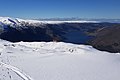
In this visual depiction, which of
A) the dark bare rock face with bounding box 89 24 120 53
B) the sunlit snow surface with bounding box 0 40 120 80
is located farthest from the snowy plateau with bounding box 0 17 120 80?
the dark bare rock face with bounding box 89 24 120 53

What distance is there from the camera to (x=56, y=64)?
20719mm

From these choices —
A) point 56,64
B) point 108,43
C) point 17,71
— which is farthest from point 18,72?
point 108,43

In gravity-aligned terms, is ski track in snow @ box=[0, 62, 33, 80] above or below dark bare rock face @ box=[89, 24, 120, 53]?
above

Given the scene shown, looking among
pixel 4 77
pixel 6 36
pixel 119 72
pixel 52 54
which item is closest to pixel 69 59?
pixel 52 54

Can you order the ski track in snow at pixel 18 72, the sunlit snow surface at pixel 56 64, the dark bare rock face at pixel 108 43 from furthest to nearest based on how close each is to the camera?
the dark bare rock face at pixel 108 43 → the sunlit snow surface at pixel 56 64 → the ski track in snow at pixel 18 72

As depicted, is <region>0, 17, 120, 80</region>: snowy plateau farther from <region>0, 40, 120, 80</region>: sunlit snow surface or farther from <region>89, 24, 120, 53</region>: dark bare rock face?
<region>89, 24, 120, 53</region>: dark bare rock face

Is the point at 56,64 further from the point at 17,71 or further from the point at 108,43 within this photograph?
the point at 108,43

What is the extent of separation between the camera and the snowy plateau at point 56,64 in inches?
692

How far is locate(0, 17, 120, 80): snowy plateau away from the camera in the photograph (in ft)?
57.7

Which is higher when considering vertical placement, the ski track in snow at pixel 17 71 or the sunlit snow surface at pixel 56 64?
the ski track in snow at pixel 17 71

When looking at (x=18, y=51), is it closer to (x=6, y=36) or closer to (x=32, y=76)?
(x=32, y=76)

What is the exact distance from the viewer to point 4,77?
1655cm

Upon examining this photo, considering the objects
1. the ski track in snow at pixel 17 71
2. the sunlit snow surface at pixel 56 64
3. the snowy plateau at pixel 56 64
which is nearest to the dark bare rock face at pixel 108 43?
the sunlit snow surface at pixel 56 64

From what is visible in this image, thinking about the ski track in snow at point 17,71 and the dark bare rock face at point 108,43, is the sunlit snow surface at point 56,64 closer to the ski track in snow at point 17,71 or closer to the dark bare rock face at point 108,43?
the ski track in snow at point 17,71
